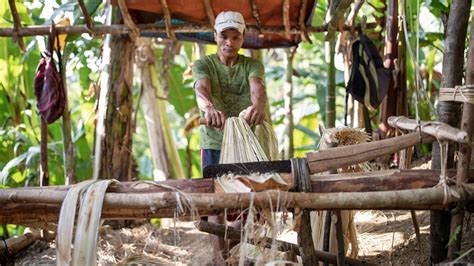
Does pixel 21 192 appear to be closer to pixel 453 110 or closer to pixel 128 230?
pixel 453 110

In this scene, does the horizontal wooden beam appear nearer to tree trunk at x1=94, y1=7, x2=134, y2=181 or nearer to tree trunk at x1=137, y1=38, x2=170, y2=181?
tree trunk at x1=94, y1=7, x2=134, y2=181

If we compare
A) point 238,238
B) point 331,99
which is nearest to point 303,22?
point 331,99

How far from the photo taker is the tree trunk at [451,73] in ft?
8.29

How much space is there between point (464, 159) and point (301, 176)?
23.8 inches

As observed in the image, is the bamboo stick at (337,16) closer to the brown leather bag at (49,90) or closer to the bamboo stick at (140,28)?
the bamboo stick at (140,28)

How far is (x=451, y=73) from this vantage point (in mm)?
2674

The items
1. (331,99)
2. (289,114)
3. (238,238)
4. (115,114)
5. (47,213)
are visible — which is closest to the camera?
(47,213)

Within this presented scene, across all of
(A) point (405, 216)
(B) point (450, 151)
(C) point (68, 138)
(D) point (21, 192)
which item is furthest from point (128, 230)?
(B) point (450, 151)

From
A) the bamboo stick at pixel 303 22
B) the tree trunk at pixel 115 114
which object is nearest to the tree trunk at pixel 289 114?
the bamboo stick at pixel 303 22

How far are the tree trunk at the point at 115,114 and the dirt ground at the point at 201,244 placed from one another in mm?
467

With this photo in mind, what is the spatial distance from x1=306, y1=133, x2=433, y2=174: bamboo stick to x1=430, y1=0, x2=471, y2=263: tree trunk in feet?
0.71

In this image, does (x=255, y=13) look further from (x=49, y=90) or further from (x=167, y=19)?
(x=49, y=90)

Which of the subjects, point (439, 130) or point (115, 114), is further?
point (115, 114)

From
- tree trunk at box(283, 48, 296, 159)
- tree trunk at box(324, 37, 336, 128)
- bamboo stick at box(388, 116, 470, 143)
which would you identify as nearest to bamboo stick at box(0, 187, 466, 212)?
bamboo stick at box(388, 116, 470, 143)
